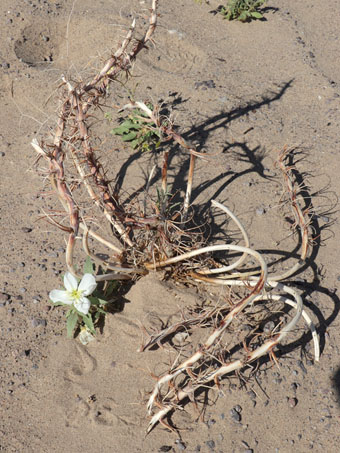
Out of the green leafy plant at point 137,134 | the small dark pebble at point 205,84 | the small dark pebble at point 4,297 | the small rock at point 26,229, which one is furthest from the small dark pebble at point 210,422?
the small dark pebble at point 205,84

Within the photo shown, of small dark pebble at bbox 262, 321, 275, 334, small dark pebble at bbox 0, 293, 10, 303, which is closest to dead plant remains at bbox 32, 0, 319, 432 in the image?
small dark pebble at bbox 262, 321, 275, 334

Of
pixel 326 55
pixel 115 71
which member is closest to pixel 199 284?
pixel 115 71

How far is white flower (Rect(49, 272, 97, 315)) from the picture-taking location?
1688 mm

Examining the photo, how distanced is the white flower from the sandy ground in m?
0.30

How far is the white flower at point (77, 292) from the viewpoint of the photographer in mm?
1688

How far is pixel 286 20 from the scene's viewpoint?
4004 mm

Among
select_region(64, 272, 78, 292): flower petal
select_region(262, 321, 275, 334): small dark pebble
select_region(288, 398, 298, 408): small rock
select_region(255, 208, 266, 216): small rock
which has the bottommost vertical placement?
select_region(288, 398, 298, 408): small rock

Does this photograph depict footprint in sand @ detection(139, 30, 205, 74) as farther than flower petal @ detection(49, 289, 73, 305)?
Result: Yes

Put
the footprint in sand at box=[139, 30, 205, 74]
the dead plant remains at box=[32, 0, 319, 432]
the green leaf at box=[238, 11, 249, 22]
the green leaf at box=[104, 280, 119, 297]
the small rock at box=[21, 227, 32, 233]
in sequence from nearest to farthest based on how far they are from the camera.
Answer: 1. the dead plant remains at box=[32, 0, 319, 432]
2. the green leaf at box=[104, 280, 119, 297]
3. the small rock at box=[21, 227, 32, 233]
4. the footprint in sand at box=[139, 30, 205, 74]
5. the green leaf at box=[238, 11, 249, 22]

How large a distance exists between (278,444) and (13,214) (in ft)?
5.32

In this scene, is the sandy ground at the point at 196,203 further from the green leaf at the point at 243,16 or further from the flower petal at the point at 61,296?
the flower petal at the point at 61,296

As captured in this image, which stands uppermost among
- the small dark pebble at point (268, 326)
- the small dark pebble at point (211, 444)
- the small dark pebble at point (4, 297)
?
the small dark pebble at point (268, 326)

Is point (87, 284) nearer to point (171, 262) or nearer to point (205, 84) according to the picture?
point (171, 262)

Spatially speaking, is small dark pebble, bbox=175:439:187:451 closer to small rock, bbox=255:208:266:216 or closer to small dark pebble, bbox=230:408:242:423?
small dark pebble, bbox=230:408:242:423
